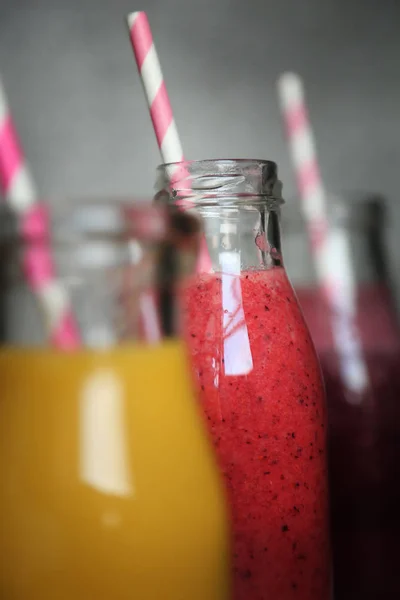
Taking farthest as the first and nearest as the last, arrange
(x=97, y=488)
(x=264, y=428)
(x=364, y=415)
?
(x=364, y=415)
(x=264, y=428)
(x=97, y=488)

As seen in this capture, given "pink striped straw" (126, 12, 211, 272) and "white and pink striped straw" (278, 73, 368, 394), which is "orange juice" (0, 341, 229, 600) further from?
"white and pink striped straw" (278, 73, 368, 394)

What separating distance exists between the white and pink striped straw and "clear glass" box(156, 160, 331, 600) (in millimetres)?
254

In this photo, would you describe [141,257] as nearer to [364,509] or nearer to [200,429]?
[200,429]

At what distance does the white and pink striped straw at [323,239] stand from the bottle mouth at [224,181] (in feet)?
0.89

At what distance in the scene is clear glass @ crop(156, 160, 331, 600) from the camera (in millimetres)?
493

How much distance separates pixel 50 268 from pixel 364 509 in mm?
487

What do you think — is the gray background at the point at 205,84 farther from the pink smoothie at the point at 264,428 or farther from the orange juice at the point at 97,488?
the orange juice at the point at 97,488

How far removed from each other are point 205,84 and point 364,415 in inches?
17.3

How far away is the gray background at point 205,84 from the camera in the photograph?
2.99 ft

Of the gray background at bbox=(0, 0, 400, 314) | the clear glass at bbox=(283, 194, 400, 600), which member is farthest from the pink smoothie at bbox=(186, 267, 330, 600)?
the gray background at bbox=(0, 0, 400, 314)

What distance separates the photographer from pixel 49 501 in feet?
1.13

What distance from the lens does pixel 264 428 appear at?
50cm

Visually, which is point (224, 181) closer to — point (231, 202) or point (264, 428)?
point (231, 202)

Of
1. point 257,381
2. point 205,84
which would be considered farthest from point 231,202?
point 205,84
